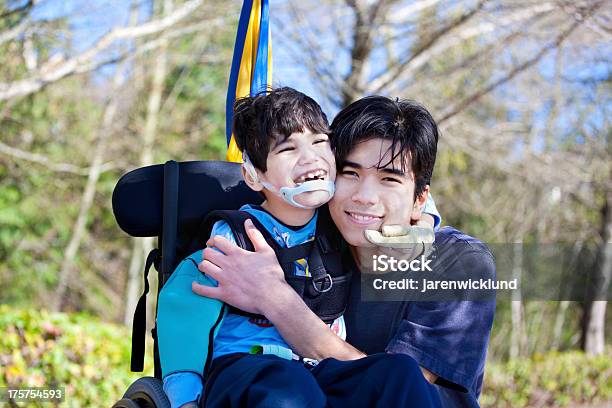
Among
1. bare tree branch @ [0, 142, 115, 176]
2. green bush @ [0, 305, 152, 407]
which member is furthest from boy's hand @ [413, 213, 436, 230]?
bare tree branch @ [0, 142, 115, 176]

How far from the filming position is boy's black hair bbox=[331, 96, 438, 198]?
2.12 metres

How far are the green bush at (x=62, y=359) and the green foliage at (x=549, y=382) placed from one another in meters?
3.46

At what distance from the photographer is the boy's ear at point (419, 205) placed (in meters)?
2.24

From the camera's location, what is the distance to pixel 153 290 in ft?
37.1

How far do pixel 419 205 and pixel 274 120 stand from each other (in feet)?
1.50

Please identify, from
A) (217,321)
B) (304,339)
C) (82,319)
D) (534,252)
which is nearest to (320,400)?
(304,339)

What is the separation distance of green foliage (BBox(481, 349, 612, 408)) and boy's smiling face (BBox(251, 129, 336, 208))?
5.19m

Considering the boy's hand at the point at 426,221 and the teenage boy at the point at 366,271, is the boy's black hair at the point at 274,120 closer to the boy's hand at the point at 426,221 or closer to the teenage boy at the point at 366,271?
the teenage boy at the point at 366,271

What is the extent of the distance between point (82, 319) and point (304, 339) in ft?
10.4

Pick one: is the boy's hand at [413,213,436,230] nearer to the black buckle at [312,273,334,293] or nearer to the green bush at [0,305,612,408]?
the black buckle at [312,273,334,293]

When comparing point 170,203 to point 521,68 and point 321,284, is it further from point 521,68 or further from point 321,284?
point 521,68

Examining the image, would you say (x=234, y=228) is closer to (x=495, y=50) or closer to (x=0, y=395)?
(x=0, y=395)

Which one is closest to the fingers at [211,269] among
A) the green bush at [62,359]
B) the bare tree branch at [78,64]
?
the green bush at [62,359]

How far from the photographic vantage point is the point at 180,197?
244cm
